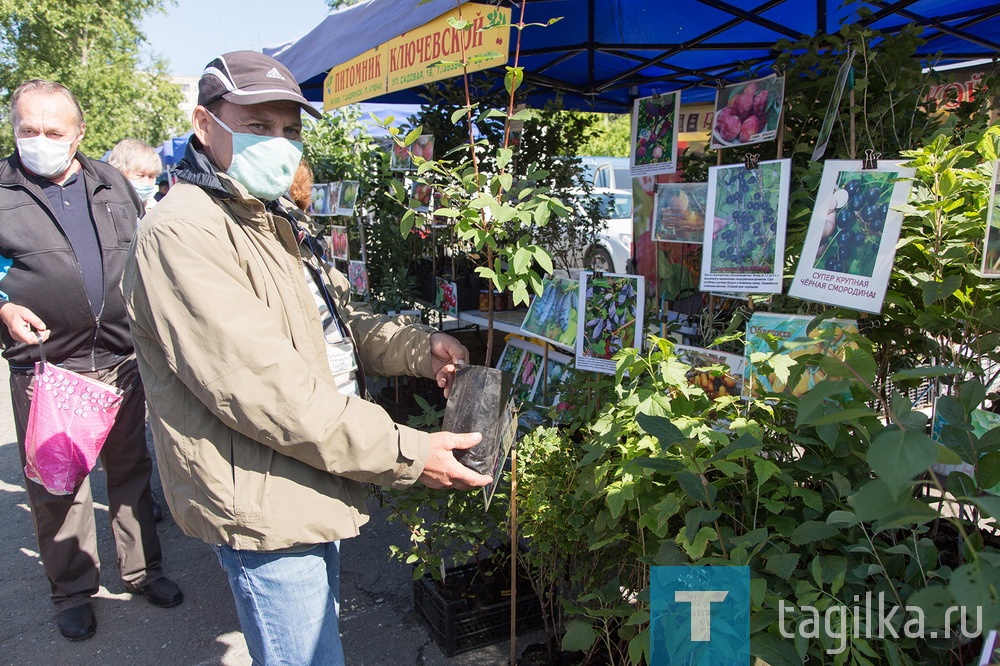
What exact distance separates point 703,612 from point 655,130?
1979 millimetres

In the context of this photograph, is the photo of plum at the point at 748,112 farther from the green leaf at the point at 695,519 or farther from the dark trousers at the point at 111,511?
the dark trousers at the point at 111,511

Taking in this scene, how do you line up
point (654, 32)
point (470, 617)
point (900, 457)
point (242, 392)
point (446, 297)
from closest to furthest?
point (900, 457) → point (242, 392) → point (470, 617) → point (654, 32) → point (446, 297)

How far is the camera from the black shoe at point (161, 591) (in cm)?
299

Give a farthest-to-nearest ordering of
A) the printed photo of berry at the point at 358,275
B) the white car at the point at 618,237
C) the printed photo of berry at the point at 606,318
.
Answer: the white car at the point at 618,237, the printed photo of berry at the point at 358,275, the printed photo of berry at the point at 606,318

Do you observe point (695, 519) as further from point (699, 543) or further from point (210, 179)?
point (210, 179)

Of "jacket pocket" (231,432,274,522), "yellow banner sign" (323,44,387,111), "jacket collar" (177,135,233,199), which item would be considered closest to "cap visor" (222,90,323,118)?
"jacket collar" (177,135,233,199)

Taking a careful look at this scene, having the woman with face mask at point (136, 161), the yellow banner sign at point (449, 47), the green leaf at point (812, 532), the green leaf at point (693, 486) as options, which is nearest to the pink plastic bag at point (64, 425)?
the yellow banner sign at point (449, 47)

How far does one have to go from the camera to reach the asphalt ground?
8.63ft

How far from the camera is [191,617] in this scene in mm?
2914

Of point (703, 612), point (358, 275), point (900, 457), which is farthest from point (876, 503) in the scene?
point (358, 275)

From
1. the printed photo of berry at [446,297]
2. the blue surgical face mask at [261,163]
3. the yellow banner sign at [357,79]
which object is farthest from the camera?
the printed photo of berry at [446,297]

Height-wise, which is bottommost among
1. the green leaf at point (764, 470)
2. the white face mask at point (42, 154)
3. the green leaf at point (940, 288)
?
the green leaf at point (764, 470)

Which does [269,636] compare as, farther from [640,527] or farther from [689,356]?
[689,356]

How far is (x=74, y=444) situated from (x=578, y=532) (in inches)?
77.7
